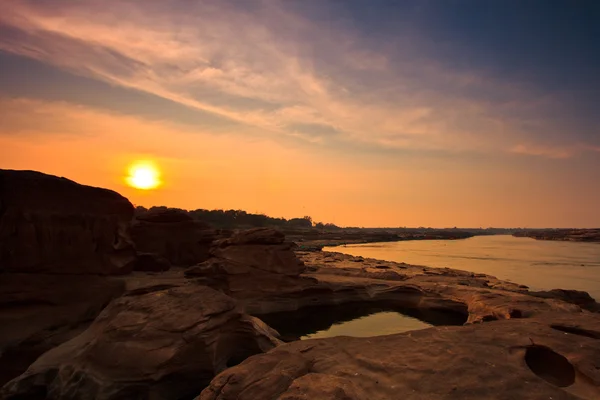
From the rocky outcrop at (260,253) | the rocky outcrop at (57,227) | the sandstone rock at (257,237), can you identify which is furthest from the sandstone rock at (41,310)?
the sandstone rock at (257,237)

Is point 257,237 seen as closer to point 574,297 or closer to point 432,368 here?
point 432,368

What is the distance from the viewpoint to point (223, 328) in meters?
11.1

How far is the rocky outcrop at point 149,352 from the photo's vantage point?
917cm

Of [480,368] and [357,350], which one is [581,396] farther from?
[357,350]

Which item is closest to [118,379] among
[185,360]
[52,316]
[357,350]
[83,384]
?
[83,384]

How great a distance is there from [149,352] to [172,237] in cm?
2231

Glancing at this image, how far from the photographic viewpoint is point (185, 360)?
32.0 feet

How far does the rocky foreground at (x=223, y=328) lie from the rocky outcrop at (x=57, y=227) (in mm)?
56

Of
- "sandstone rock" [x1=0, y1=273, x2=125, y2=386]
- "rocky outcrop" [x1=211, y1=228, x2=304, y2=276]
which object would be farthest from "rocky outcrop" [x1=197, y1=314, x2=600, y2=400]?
"rocky outcrop" [x1=211, y1=228, x2=304, y2=276]

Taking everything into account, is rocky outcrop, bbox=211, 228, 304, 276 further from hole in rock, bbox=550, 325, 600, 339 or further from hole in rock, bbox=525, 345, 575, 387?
hole in rock, bbox=525, 345, 575, 387

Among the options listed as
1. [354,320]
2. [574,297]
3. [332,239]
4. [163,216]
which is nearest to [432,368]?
[354,320]

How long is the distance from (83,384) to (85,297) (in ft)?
33.2

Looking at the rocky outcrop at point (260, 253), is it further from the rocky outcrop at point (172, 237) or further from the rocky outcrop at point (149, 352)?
the rocky outcrop at point (149, 352)

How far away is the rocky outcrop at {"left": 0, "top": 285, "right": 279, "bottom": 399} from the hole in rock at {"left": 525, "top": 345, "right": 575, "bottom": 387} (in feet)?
24.3
